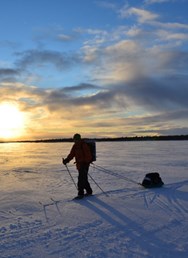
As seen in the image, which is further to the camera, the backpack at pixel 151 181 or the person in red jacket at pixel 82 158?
the backpack at pixel 151 181

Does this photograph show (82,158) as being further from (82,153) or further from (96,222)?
(96,222)

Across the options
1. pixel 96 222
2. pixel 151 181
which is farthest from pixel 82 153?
pixel 96 222

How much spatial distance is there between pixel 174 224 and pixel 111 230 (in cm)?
106

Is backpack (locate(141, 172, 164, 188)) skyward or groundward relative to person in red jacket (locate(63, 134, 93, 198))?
groundward

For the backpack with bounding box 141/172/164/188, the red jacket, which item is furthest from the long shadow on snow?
the backpack with bounding box 141/172/164/188

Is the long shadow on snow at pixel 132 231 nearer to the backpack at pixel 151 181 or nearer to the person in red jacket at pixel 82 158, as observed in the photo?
the person in red jacket at pixel 82 158

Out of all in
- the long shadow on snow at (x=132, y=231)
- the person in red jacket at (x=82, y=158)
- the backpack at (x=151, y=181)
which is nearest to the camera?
the long shadow on snow at (x=132, y=231)

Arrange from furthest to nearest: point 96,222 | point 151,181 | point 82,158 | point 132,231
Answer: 1. point 151,181
2. point 82,158
3. point 96,222
4. point 132,231

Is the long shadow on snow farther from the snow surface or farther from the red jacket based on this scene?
the red jacket

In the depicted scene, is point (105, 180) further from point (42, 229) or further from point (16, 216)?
point (42, 229)

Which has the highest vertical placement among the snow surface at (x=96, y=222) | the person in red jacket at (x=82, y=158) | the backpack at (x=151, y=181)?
the person in red jacket at (x=82, y=158)

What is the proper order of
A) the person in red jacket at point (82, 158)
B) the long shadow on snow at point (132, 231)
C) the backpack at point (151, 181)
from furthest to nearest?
the backpack at point (151, 181) → the person in red jacket at point (82, 158) → the long shadow on snow at point (132, 231)

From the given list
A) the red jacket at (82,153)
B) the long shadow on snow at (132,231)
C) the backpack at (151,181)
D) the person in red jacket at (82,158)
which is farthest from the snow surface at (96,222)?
the red jacket at (82,153)

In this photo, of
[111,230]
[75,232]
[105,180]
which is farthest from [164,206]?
[105,180]
